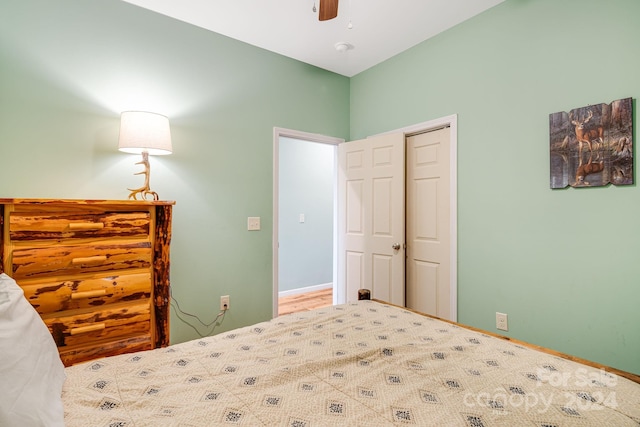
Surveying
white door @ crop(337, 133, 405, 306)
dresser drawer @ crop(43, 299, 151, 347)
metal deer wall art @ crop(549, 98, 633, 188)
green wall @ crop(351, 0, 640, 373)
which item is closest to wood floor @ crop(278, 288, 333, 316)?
white door @ crop(337, 133, 405, 306)

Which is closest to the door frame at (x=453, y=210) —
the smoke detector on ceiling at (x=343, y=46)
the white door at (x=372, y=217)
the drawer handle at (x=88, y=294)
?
the white door at (x=372, y=217)

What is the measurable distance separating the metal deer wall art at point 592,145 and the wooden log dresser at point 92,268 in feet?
8.10

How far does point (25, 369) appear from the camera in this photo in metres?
0.78

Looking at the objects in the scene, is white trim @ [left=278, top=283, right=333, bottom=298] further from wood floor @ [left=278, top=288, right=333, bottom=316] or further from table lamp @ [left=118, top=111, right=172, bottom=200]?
table lamp @ [left=118, top=111, right=172, bottom=200]

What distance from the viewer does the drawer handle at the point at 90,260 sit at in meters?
1.70

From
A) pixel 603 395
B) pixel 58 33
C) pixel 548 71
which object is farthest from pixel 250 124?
pixel 603 395

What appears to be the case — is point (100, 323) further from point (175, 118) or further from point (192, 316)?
point (175, 118)

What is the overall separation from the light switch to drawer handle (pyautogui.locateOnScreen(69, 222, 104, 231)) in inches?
50.7

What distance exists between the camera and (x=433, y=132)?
293cm

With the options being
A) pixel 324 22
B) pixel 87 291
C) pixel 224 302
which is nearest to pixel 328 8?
pixel 324 22

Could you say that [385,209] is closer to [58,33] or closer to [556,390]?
[556,390]

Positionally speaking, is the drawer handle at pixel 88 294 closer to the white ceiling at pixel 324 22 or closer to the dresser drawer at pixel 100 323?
the dresser drawer at pixel 100 323

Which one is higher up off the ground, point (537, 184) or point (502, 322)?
point (537, 184)

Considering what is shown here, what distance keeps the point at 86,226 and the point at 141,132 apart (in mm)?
697
